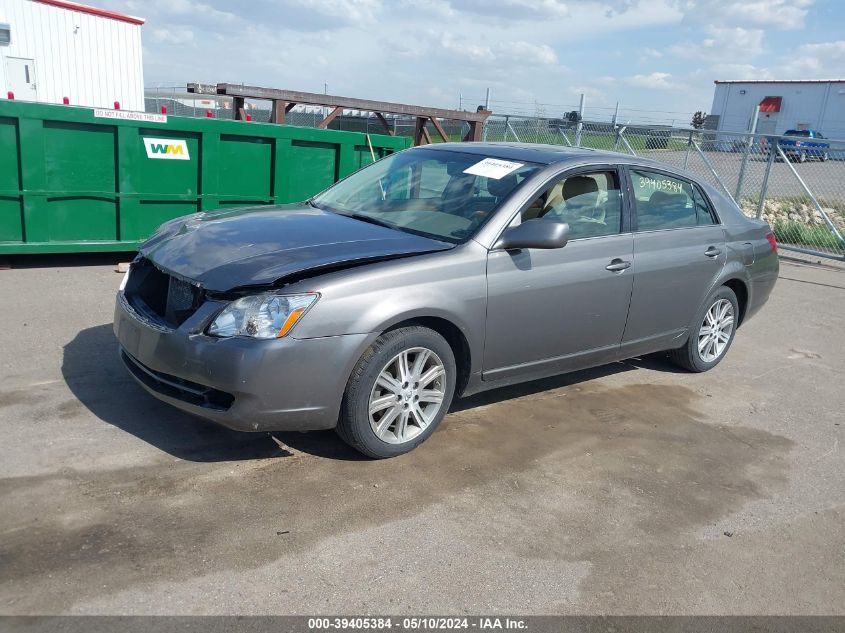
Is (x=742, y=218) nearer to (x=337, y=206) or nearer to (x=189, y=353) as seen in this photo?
(x=337, y=206)

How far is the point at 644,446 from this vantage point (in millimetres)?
4770

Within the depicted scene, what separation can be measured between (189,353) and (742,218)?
15.2ft

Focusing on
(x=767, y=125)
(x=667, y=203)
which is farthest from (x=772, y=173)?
(x=767, y=125)

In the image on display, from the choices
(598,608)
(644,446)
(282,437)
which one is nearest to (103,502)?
(282,437)

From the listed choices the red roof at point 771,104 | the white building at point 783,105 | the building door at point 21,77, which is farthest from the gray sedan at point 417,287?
the red roof at point 771,104

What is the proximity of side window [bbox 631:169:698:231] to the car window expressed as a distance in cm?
23

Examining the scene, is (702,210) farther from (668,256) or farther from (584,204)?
(584,204)

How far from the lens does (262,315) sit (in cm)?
371

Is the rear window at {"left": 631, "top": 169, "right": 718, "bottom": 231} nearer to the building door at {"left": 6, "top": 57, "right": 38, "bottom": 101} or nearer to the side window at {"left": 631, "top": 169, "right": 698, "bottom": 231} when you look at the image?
the side window at {"left": 631, "top": 169, "right": 698, "bottom": 231}

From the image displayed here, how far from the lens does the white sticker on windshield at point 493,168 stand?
16.0 ft

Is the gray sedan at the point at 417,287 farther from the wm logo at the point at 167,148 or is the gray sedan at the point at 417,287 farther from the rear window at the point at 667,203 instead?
the wm logo at the point at 167,148

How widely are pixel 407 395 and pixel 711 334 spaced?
318 centimetres

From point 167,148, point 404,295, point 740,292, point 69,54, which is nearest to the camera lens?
point 404,295

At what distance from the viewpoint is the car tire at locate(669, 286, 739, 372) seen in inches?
238
